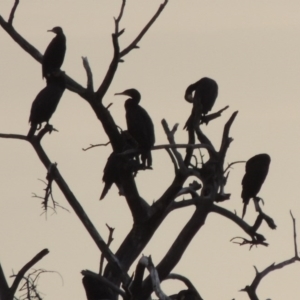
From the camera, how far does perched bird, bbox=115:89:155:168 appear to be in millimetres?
10516

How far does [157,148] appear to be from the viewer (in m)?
9.98

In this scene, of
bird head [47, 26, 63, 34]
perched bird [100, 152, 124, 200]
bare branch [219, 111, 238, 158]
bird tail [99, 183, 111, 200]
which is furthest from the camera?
bird head [47, 26, 63, 34]

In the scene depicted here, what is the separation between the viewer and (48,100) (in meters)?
10.9

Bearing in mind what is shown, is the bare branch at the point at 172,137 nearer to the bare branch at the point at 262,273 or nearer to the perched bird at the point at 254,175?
the perched bird at the point at 254,175

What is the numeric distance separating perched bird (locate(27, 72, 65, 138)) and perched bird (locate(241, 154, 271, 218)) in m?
2.17

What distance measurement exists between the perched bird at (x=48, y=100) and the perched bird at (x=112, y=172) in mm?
775

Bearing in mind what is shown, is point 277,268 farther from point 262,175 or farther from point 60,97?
point 60,97

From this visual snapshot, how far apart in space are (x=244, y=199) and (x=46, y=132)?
2.30 meters

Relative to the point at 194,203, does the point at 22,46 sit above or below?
above

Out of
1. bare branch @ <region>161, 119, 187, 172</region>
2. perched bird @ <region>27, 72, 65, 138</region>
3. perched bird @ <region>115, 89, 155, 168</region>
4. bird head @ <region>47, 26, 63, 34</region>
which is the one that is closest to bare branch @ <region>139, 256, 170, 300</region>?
bare branch @ <region>161, 119, 187, 172</region>

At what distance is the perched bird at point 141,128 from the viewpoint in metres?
10.5

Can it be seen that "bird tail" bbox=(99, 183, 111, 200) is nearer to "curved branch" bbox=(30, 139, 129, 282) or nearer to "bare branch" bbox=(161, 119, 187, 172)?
"curved branch" bbox=(30, 139, 129, 282)

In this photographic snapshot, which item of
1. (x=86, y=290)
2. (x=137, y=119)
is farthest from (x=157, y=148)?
(x=86, y=290)

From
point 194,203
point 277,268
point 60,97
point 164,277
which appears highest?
point 60,97
